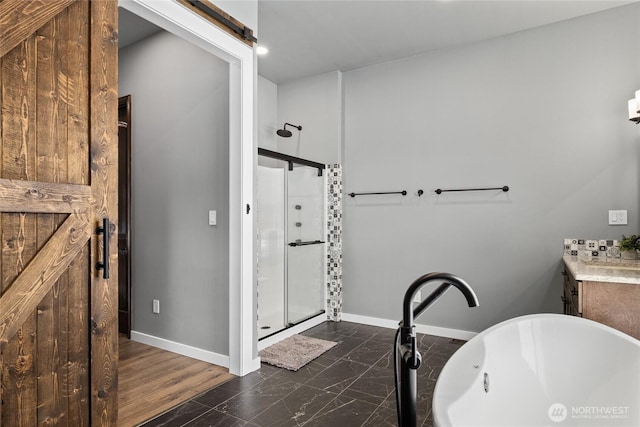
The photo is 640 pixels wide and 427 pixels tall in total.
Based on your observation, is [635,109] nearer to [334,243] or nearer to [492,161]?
[492,161]

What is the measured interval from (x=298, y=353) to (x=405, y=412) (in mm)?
2144

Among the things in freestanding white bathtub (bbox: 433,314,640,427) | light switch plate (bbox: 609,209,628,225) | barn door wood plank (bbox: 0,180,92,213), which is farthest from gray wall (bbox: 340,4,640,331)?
barn door wood plank (bbox: 0,180,92,213)

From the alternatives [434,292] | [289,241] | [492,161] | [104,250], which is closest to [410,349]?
[434,292]

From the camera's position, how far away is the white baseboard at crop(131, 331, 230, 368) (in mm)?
2869

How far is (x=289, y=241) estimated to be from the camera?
12.2ft

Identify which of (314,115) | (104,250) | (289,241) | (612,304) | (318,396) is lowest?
(318,396)

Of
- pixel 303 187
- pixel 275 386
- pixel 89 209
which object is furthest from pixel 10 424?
pixel 303 187

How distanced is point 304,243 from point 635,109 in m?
2.88

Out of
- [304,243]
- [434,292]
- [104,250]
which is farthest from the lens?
[304,243]

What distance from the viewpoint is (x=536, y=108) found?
324 centimetres

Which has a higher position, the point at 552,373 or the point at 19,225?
the point at 19,225

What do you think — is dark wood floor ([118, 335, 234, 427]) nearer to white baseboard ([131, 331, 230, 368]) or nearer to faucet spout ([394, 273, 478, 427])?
white baseboard ([131, 331, 230, 368])

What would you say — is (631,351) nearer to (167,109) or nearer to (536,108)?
(536,108)

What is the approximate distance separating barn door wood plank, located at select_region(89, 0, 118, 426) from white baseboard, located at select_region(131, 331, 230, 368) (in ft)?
3.60
